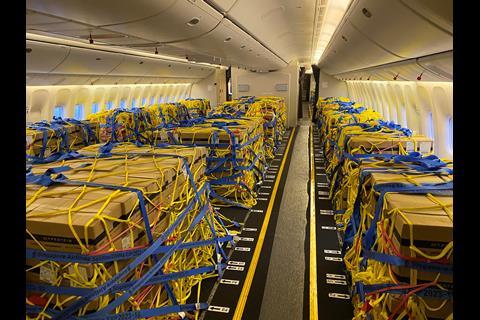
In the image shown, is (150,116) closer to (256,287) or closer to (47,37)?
(47,37)

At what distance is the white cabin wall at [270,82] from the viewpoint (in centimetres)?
1839

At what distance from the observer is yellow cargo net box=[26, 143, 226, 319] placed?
2225mm

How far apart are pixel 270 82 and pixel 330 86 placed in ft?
17.3

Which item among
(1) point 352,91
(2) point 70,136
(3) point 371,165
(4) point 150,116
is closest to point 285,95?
(1) point 352,91

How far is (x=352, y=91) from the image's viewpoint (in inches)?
804

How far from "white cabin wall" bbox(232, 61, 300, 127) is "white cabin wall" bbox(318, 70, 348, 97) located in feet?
11.5

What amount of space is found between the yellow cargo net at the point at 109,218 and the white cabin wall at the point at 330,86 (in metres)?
19.3

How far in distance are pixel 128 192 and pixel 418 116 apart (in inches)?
332

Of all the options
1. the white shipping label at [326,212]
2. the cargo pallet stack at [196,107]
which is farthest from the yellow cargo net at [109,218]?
the cargo pallet stack at [196,107]

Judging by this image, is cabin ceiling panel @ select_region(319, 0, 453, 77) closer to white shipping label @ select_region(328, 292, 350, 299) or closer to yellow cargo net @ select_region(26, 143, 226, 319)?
yellow cargo net @ select_region(26, 143, 226, 319)

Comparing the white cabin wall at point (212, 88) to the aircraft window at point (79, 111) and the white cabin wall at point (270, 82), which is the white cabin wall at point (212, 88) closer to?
the white cabin wall at point (270, 82)

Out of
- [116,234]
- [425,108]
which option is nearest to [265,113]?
[425,108]

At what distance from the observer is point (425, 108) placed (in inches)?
331

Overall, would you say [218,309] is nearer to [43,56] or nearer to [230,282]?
[230,282]
